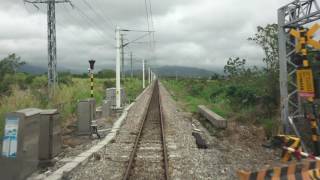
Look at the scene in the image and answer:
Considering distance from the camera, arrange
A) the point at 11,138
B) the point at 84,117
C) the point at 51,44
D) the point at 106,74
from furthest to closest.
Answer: the point at 106,74 < the point at 51,44 < the point at 84,117 < the point at 11,138

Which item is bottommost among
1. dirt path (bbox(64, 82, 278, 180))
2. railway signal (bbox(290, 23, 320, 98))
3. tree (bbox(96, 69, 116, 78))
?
dirt path (bbox(64, 82, 278, 180))

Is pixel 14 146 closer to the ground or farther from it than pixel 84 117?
closer to the ground

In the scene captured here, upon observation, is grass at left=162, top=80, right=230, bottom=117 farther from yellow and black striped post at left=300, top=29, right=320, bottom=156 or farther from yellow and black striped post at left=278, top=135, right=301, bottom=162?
yellow and black striped post at left=278, top=135, right=301, bottom=162

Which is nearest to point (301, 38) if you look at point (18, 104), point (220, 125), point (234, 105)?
point (220, 125)

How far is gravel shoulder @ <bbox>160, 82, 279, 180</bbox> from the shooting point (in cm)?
A: 801

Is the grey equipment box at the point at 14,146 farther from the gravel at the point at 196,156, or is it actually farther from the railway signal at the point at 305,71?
the railway signal at the point at 305,71

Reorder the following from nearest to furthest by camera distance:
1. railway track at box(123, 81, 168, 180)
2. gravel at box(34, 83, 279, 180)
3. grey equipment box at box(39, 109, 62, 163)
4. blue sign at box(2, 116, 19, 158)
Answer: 1. blue sign at box(2, 116, 19, 158)
2. railway track at box(123, 81, 168, 180)
3. gravel at box(34, 83, 279, 180)
4. grey equipment box at box(39, 109, 62, 163)

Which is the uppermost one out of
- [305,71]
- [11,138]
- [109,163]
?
[305,71]

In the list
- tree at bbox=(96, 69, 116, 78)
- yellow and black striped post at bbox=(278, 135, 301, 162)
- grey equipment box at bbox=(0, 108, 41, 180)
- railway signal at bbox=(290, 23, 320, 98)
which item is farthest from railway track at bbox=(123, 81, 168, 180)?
tree at bbox=(96, 69, 116, 78)

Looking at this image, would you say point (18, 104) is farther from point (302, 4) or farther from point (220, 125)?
point (302, 4)

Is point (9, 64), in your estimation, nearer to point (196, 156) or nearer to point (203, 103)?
point (203, 103)

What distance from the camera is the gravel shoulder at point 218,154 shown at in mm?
8008

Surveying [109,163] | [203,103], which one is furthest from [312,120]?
[203,103]

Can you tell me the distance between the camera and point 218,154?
9.87 meters
